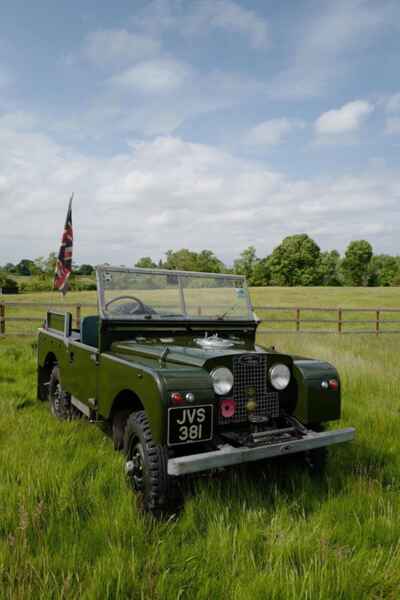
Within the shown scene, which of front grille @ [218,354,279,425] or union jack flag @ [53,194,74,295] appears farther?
union jack flag @ [53,194,74,295]

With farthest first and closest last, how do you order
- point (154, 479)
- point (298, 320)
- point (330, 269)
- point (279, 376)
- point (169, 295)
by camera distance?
1. point (330, 269)
2. point (298, 320)
3. point (169, 295)
4. point (279, 376)
5. point (154, 479)

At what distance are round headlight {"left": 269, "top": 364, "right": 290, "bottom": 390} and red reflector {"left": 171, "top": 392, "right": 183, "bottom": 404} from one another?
0.89 m

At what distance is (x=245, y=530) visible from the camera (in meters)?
2.58

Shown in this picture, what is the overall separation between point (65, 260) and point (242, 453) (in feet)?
15.5

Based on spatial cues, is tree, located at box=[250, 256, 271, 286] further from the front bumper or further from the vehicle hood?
the front bumper

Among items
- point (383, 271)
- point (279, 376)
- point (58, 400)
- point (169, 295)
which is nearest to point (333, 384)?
point (279, 376)

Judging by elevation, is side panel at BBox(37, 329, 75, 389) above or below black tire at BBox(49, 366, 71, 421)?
above

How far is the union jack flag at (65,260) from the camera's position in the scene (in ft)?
21.2

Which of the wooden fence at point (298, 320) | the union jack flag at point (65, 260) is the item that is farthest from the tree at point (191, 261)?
the union jack flag at point (65, 260)

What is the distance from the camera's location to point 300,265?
2913 inches

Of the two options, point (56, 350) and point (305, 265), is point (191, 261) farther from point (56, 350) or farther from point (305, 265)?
point (56, 350)

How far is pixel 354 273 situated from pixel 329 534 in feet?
262

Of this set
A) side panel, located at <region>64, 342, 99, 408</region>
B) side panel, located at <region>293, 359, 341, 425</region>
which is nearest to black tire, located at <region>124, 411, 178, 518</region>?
side panel, located at <region>64, 342, 99, 408</region>

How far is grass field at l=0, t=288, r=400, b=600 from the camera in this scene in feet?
7.07
